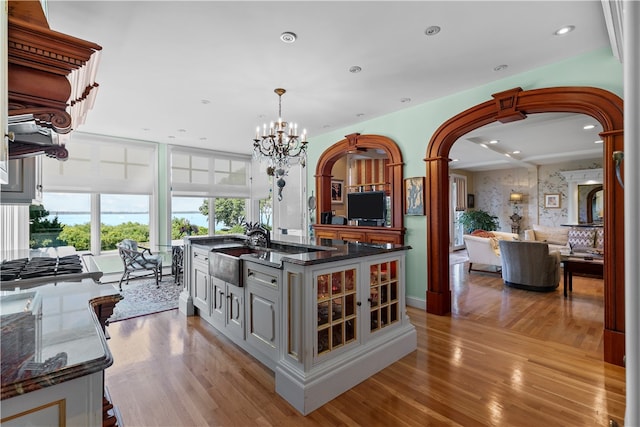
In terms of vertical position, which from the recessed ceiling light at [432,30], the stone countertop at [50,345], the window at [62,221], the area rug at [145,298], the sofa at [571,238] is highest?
the recessed ceiling light at [432,30]

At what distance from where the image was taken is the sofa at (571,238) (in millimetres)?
6625

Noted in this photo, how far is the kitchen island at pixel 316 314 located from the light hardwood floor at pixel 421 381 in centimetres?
14

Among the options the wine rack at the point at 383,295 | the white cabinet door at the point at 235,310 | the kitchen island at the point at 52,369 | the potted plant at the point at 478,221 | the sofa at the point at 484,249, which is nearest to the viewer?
the kitchen island at the point at 52,369

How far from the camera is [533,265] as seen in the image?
16.0 feet

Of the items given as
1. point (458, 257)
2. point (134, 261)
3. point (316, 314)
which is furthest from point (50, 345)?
point (458, 257)

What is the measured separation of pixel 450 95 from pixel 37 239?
6834 millimetres

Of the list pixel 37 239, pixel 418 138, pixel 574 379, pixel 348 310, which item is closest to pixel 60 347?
pixel 348 310

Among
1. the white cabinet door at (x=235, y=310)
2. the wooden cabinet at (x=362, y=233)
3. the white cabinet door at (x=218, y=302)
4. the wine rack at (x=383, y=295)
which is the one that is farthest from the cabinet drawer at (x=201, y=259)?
the wooden cabinet at (x=362, y=233)

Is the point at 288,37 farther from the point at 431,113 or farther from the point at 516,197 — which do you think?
the point at 516,197

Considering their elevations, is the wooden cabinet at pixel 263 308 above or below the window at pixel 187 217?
below

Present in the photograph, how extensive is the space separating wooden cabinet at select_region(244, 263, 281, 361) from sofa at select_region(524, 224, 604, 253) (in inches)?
265

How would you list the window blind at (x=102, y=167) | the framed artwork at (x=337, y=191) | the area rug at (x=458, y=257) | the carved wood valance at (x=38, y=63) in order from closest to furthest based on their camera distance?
the carved wood valance at (x=38, y=63) → the window blind at (x=102, y=167) → the framed artwork at (x=337, y=191) → the area rug at (x=458, y=257)

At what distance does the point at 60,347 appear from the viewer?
2.76ft

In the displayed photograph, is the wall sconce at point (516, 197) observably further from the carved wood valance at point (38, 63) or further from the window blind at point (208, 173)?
the carved wood valance at point (38, 63)
